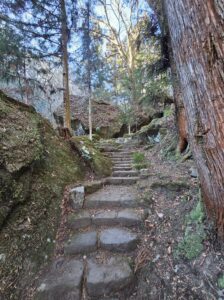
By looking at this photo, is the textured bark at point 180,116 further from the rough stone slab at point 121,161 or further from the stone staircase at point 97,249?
the stone staircase at point 97,249

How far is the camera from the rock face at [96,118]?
12933mm

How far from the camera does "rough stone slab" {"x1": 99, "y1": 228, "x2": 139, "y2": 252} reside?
2.71 m

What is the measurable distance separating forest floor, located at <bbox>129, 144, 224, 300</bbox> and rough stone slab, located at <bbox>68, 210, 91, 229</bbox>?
99cm

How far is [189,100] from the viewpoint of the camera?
84.9 inches

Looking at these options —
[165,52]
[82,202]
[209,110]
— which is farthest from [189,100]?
[165,52]

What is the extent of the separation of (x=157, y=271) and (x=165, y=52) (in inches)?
206

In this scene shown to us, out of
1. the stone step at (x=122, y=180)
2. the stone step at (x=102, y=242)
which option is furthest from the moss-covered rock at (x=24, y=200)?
the stone step at (x=122, y=180)

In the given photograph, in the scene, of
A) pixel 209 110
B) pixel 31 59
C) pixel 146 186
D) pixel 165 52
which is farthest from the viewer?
pixel 31 59

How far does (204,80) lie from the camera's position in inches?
74.5

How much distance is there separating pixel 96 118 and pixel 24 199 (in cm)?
1095

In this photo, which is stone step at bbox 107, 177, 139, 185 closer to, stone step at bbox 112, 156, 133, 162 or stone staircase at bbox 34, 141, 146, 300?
stone staircase at bbox 34, 141, 146, 300

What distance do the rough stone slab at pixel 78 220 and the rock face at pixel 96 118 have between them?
383 inches

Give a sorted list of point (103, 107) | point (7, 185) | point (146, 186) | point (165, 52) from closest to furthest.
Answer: point (7, 185) → point (146, 186) → point (165, 52) → point (103, 107)

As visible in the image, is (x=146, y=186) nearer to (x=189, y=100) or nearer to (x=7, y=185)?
(x=189, y=100)
